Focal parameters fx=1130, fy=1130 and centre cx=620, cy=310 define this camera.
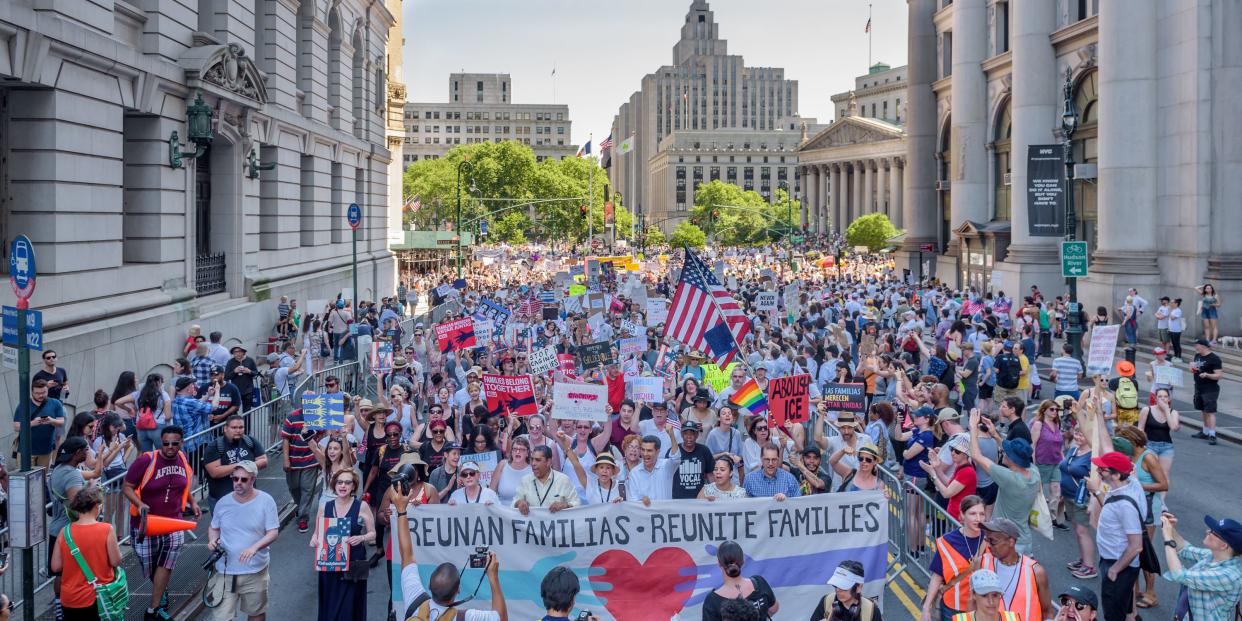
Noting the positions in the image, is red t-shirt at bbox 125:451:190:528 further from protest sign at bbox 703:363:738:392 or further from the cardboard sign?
the cardboard sign

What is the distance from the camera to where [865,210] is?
139375 mm

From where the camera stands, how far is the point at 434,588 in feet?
22.8

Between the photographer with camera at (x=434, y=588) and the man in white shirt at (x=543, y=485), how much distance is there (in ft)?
3.51

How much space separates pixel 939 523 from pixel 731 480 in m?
2.45

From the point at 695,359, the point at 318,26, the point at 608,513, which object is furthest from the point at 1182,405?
the point at 318,26

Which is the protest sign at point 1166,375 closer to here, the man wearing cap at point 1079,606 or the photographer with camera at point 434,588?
the man wearing cap at point 1079,606

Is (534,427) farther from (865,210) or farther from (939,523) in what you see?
(865,210)

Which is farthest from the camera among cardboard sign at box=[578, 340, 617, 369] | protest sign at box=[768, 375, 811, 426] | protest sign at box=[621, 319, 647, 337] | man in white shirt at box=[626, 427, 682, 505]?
protest sign at box=[621, 319, 647, 337]

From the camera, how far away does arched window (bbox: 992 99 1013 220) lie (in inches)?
1912

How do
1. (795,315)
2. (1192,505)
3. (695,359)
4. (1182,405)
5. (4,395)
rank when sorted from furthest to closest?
(795,315)
(1182,405)
(695,359)
(4,395)
(1192,505)

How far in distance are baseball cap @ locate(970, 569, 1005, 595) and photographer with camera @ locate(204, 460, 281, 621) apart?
570cm

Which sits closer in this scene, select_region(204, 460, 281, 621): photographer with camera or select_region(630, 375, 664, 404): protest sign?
select_region(204, 460, 281, 621): photographer with camera

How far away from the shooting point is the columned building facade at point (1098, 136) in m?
31.6

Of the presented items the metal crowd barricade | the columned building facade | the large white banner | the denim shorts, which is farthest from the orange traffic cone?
the columned building facade
